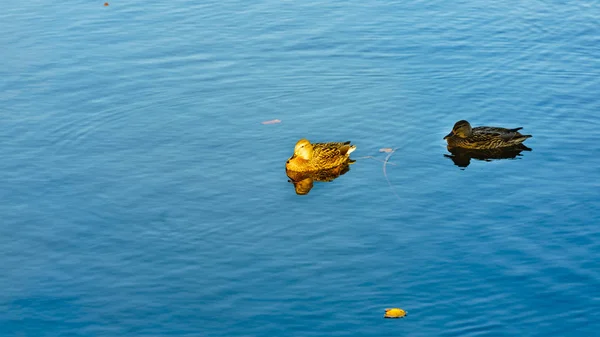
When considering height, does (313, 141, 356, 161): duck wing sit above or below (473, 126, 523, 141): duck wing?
below

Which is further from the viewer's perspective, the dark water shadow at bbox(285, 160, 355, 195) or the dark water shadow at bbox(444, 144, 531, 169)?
the dark water shadow at bbox(444, 144, 531, 169)

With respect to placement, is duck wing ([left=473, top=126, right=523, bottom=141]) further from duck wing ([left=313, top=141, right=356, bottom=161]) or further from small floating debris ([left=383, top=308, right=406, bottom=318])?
small floating debris ([left=383, top=308, right=406, bottom=318])

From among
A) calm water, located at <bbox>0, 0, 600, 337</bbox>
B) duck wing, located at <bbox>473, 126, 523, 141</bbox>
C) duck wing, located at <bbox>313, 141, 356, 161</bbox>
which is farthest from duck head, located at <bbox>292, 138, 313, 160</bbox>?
duck wing, located at <bbox>473, 126, 523, 141</bbox>

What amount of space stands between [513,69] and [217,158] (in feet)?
26.3

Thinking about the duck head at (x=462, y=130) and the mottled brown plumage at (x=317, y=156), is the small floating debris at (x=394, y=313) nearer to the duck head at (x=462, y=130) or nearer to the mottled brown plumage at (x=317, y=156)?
the mottled brown plumage at (x=317, y=156)

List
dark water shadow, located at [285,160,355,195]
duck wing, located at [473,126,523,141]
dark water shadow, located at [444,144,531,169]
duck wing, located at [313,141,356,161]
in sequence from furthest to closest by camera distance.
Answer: duck wing, located at [473,126,523,141]
dark water shadow, located at [444,144,531,169]
duck wing, located at [313,141,356,161]
dark water shadow, located at [285,160,355,195]

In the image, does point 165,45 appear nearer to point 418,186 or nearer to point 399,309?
point 418,186

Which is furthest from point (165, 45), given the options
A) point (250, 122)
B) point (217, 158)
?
point (217, 158)

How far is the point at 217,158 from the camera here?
17.0 meters

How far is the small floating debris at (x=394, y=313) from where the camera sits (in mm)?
11654

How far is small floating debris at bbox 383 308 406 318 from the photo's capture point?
38.2 feet

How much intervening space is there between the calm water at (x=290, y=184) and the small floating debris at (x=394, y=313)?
3.9 inches

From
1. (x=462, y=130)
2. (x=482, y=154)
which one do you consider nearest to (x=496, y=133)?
(x=482, y=154)

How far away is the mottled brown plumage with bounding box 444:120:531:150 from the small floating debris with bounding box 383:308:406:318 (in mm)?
6111
